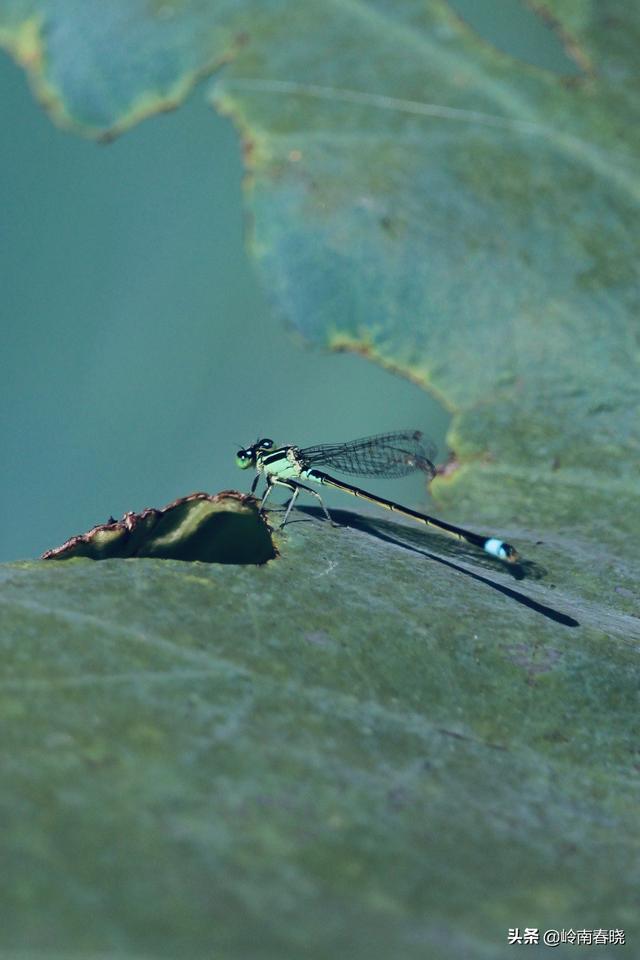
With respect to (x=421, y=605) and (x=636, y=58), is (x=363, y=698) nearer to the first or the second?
(x=421, y=605)

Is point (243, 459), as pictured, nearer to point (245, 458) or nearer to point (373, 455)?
point (245, 458)

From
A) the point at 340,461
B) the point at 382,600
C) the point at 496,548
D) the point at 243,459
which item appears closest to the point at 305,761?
the point at 382,600

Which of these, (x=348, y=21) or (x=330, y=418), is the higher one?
(x=348, y=21)

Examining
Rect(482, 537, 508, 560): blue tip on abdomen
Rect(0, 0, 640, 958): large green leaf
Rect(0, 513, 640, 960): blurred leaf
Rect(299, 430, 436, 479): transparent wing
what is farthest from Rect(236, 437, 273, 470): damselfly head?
Rect(0, 513, 640, 960): blurred leaf

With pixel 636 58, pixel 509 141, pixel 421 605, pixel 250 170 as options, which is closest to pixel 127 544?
pixel 421 605

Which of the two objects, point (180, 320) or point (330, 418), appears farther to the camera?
point (330, 418)

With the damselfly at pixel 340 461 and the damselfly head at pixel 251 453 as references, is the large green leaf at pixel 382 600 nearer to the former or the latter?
the damselfly at pixel 340 461
